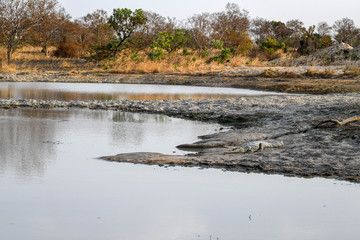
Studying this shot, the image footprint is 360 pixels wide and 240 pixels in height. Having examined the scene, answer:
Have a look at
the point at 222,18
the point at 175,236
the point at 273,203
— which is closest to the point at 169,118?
the point at 273,203

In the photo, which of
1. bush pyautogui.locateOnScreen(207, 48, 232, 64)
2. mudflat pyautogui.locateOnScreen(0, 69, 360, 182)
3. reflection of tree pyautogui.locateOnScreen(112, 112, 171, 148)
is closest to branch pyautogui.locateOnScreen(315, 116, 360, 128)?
mudflat pyautogui.locateOnScreen(0, 69, 360, 182)

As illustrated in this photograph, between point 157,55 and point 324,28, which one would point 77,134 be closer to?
point 157,55

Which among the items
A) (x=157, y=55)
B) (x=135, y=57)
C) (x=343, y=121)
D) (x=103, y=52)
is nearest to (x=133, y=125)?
(x=343, y=121)

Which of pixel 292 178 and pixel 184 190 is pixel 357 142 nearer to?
pixel 292 178

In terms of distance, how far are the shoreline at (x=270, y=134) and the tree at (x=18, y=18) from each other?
19928 millimetres

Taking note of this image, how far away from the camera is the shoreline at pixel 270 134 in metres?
7.30

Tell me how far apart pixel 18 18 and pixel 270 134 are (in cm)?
2816

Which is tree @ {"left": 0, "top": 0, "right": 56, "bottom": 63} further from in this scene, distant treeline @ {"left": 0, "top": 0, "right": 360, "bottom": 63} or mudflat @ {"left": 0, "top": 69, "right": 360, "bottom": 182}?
mudflat @ {"left": 0, "top": 69, "right": 360, "bottom": 182}

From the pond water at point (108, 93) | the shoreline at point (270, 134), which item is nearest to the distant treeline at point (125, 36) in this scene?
the pond water at point (108, 93)

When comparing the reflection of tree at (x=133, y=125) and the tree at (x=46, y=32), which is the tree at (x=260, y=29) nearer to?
the tree at (x=46, y=32)

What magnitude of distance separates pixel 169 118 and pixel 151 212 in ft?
26.6

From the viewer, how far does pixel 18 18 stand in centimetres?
3422

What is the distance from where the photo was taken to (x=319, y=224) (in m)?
5.09

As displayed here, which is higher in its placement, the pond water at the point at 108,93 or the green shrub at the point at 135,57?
the green shrub at the point at 135,57
